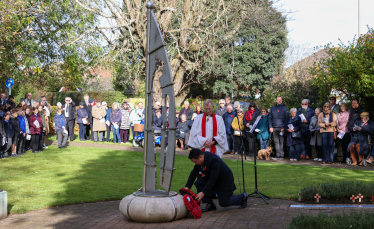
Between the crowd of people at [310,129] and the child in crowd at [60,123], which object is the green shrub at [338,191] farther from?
the child in crowd at [60,123]

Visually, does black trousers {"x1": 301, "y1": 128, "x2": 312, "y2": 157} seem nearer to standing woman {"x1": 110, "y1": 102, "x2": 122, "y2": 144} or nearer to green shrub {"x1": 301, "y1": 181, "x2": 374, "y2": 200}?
green shrub {"x1": 301, "y1": 181, "x2": 374, "y2": 200}

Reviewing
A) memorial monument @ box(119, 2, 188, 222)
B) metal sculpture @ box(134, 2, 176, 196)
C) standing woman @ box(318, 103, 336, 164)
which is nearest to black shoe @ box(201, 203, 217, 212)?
memorial monument @ box(119, 2, 188, 222)

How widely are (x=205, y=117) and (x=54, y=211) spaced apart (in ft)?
12.3

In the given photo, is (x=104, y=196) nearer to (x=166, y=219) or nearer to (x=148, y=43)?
(x=166, y=219)

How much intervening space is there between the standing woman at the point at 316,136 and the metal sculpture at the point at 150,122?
825cm

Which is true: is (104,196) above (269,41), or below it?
below

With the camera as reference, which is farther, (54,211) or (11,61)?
(11,61)

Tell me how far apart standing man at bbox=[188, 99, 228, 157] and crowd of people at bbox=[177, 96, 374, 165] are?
333cm

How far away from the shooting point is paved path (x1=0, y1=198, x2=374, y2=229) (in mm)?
5988

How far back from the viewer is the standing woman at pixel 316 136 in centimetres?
1347

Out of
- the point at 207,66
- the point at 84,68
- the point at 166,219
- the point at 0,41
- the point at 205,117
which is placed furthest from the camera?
the point at 207,66

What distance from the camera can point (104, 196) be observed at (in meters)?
8.18

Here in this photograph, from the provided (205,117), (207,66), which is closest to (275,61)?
(207,66)

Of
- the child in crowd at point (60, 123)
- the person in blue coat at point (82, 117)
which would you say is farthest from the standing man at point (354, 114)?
the person in blue coat at point (82, 117)
